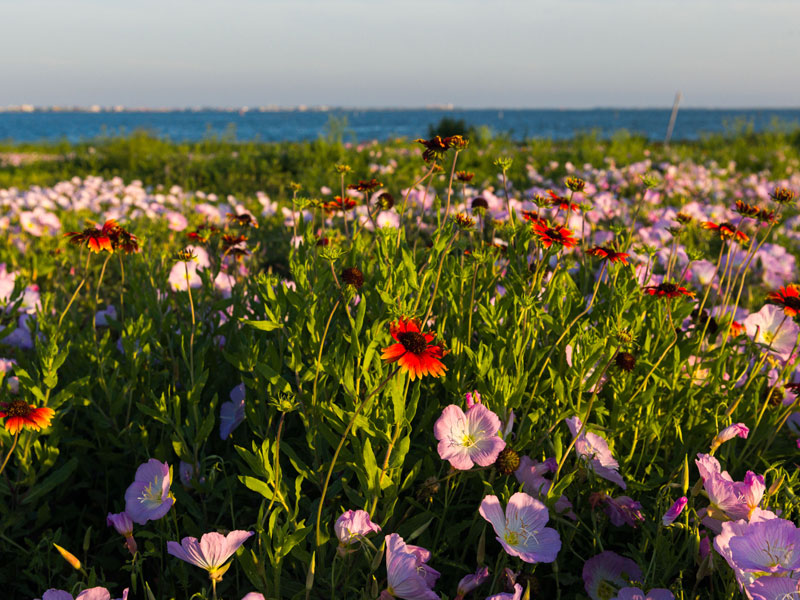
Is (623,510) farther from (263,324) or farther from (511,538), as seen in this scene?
(263,324)

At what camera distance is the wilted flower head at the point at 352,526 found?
44.4 inches

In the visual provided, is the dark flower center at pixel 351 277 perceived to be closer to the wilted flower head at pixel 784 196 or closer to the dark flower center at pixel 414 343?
the dark flower center at pixel 414 343

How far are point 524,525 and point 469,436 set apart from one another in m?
0.22

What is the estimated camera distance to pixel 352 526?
114cm

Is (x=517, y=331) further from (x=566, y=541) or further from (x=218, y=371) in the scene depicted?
(x=218, y=371)

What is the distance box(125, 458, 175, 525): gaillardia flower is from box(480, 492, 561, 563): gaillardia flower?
72 centimetres

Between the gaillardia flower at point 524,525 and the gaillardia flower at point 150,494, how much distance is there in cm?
72

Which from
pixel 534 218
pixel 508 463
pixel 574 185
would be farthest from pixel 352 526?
pixel 574 185

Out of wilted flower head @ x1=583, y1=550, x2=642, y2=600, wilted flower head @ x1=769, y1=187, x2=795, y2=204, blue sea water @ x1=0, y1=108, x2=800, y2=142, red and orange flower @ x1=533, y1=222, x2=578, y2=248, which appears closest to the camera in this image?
wilted flower head @ x1=583, y1=550, x2=642, y2=600

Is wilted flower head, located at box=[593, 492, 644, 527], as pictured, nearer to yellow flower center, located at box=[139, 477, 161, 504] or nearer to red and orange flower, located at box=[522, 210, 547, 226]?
red and orange flower, located at box=[522, 210, 547, 226]

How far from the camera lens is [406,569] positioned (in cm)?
107

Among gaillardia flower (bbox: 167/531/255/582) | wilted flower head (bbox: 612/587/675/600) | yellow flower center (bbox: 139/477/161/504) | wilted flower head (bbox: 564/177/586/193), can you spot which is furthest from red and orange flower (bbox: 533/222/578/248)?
yellow flower center (bbox: 139/477/161/504)

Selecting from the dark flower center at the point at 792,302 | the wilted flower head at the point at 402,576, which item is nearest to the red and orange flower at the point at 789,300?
the dark flower center at the point at 792,302

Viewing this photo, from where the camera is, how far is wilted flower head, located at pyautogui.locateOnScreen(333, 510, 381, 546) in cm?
113
